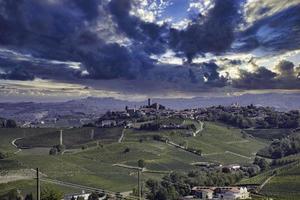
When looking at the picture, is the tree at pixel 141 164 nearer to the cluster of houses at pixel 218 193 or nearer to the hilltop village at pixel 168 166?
the hilltop village at pixel 168 166

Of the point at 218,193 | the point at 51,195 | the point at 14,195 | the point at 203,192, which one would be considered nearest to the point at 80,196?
the point at 14,195

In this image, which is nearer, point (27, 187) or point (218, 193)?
point (27, 187)

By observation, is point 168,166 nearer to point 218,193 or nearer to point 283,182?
point 218,193

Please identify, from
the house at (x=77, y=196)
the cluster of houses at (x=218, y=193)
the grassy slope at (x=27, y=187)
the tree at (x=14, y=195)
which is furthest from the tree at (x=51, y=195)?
the cluster of houses at (x=218, y=193)

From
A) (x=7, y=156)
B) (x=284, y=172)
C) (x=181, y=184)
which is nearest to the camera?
(x=181, y=184)

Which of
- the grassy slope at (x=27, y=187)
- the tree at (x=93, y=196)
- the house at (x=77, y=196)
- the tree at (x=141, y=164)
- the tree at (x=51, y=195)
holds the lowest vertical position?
the house at (x=77, y=196)

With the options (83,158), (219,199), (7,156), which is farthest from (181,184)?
(7,156)

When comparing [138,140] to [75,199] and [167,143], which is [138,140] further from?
[75,199]

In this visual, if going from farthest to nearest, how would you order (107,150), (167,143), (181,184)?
1. (167,143)
2. (107,150)
3. (181,184)
